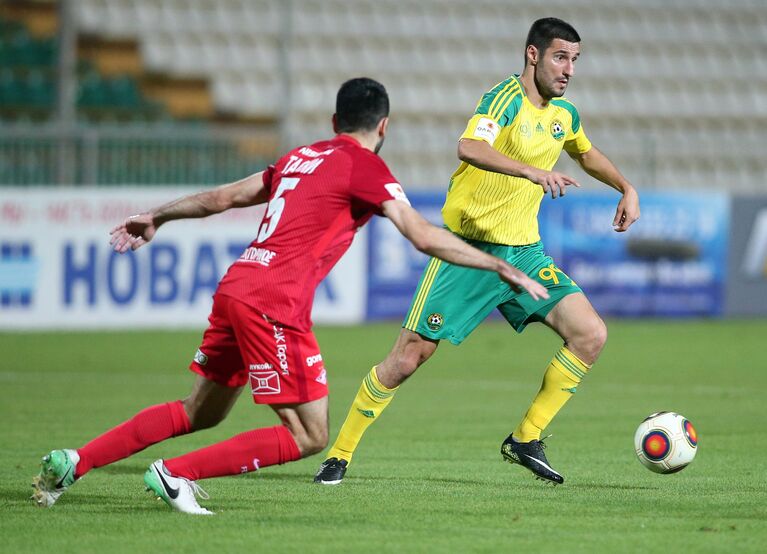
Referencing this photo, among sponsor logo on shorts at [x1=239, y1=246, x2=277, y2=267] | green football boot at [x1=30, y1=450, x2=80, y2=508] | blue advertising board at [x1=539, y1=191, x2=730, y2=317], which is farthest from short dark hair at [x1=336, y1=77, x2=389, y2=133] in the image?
blue advertising board at [x1=539, y1=191, x2=730, y2=317]

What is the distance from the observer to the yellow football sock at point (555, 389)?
7.33 m

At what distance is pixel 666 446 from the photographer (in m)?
6.92

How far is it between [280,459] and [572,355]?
2045 mm

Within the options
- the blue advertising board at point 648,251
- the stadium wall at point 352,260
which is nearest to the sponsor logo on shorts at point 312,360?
the stadium wall at point 352,260

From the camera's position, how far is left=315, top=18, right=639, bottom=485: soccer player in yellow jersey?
286 inches

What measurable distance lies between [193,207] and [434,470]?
6.85 feet

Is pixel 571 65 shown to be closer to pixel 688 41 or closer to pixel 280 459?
pixel 280 459

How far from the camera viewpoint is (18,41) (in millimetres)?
20797

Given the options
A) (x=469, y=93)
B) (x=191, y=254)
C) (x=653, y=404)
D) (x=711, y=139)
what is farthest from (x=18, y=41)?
(x=653, y=404)

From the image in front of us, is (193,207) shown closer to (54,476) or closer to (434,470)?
(54,476)

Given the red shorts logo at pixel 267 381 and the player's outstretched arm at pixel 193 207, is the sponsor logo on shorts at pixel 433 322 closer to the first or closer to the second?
the player's outstretched arm at pixel 193 207

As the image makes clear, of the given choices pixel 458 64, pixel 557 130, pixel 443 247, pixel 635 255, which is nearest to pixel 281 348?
pixel 443 247

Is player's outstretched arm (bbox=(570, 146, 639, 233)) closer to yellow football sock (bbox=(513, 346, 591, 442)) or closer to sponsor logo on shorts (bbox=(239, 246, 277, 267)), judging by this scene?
yellow football sock (bbox=(513, 346, 591, 442))

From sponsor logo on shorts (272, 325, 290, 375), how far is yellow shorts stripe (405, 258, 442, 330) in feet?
5.32
